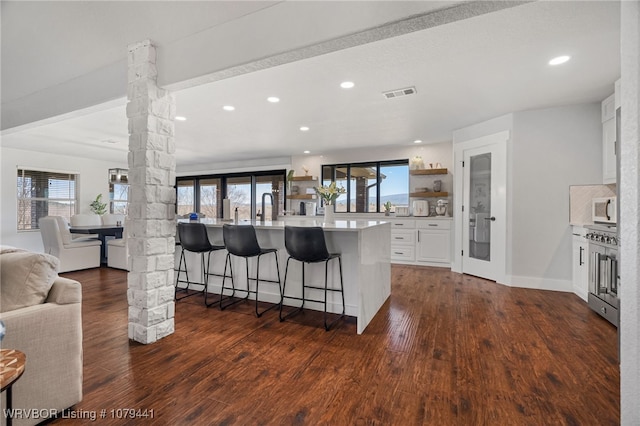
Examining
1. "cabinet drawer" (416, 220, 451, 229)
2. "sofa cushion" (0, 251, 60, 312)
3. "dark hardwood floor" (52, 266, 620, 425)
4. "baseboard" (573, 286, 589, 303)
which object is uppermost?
"cabinet drawer" (416, 220, 451, 229)

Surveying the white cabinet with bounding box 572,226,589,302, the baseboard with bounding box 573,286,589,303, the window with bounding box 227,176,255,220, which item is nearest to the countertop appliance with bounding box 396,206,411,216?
the white cabinet with bounding box 572,226,589,302

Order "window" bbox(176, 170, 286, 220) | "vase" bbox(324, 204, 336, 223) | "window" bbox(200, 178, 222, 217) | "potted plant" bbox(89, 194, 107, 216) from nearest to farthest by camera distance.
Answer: "vase" bbox(324, 204, 336, 223) → "potted plant" bbox(89, 194, 107, 216) → "window" bbox(176, 170, 286, 220) → "window" bbox(200, 178, 222, 217)

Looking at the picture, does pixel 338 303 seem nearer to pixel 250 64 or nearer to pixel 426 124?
pixel 250 64

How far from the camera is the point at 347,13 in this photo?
5.92 feet

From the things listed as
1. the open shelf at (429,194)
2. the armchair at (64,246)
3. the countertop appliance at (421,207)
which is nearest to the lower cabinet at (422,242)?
the countertop appliance at (421,207)

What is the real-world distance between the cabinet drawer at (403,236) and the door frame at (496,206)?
0.80 metres

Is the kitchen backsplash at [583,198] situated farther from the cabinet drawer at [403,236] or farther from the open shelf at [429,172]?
the cabinet drawer at [403,236]

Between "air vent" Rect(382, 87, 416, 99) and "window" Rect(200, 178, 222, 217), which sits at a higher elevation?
"air vent" Rect(382, 87, 416, 99)

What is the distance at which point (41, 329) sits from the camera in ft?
4.75

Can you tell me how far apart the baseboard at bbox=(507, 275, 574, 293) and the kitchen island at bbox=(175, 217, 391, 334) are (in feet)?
6.55

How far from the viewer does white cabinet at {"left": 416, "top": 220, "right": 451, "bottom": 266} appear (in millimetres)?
5538

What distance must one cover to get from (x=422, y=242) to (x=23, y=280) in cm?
552

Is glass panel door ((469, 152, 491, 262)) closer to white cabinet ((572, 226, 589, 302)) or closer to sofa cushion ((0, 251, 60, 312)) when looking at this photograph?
white cabinet ((572, 226, 589, 302))

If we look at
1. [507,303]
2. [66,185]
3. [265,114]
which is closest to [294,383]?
[507,303]
